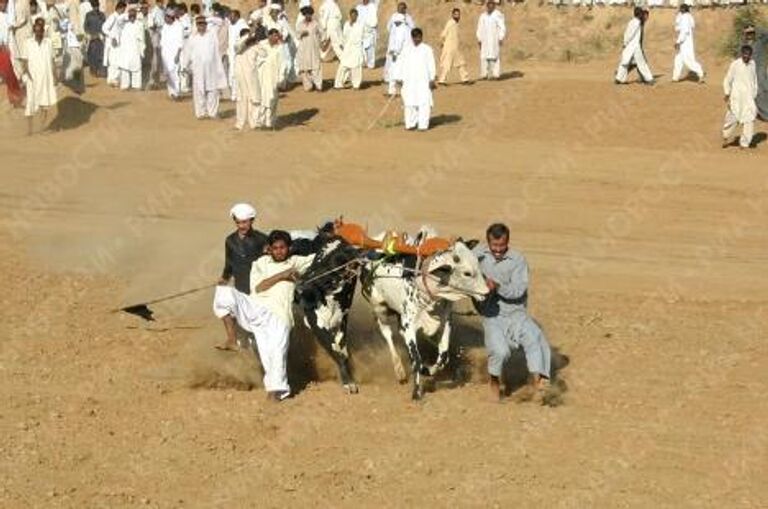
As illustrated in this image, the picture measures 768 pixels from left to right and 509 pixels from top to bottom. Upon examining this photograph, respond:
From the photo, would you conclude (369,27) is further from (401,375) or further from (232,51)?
(401,375)

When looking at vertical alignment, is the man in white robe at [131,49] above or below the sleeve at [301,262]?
below

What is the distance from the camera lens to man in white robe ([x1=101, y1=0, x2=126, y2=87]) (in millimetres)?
30734

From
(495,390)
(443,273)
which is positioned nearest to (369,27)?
(495,390)

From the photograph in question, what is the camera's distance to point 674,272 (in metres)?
16.0

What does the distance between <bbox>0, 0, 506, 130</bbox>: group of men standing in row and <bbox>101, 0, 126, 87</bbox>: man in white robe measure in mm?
29

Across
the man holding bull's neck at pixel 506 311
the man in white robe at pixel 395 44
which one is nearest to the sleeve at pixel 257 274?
the man holding bull's neck at pixel 506 311

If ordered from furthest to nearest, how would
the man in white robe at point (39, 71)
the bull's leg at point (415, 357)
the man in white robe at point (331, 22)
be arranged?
the man in white robe at point (331, 22)
the man in white robe at point (39, 71)
the bull's leg at point (415, 357)

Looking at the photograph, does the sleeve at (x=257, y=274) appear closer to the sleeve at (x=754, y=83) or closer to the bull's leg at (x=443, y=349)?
the bull's leg at (x=443, y=349)

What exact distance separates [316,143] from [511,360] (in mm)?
13170

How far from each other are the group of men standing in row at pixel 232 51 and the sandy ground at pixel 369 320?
33.4 inches

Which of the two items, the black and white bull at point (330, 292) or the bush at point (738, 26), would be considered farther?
the bush at point (738, 26)

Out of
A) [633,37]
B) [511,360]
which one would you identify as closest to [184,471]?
[511,360]

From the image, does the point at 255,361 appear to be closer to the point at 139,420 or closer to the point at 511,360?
the point at 139,420

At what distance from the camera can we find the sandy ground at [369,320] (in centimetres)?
945
